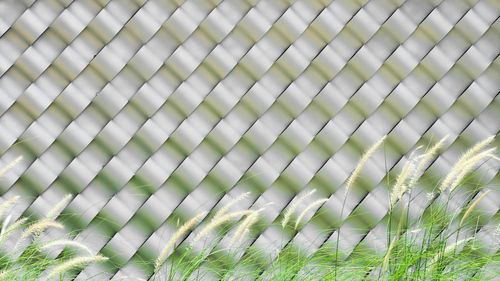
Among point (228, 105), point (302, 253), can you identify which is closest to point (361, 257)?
point (302, 253)

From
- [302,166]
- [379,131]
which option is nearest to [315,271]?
[302,166]

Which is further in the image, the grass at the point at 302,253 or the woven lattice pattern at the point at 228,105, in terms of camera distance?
the woven lattice pattern at the point at 228,105

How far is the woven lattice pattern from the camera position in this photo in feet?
7.06

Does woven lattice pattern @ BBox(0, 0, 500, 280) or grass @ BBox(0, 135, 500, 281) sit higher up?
woven lattice pattern @ BBox(0, 0, 500, 280)

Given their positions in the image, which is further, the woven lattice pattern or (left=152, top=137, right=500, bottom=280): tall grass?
the woven lattice pattern

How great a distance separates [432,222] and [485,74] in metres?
0.58

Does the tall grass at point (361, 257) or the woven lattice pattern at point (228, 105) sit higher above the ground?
the woven lattice pattern at point (228, 105)

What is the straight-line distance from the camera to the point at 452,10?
2301 millimetres

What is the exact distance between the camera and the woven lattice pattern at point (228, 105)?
7.06 feet

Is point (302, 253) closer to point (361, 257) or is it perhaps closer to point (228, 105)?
point (361, 257)

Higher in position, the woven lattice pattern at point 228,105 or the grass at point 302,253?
the woven lattice pattern at point 228,105

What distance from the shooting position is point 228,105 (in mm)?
2211

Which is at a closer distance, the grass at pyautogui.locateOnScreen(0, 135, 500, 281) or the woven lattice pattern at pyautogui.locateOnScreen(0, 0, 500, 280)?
the grass at pyautogui.locateOnScreen(0, 135, 500, 281)

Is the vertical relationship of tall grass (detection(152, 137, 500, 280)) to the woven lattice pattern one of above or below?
below
